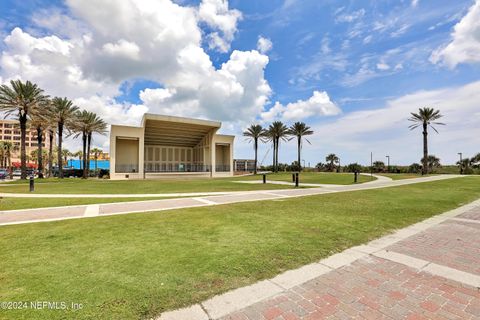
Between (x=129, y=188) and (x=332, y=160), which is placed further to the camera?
(x=332, y=160)

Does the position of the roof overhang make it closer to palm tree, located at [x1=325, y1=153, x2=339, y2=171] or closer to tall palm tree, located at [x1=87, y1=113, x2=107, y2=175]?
tall palm tree, located at [x1=87, y1=113, x2=107, y2=175]

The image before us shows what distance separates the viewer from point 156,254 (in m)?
4.38

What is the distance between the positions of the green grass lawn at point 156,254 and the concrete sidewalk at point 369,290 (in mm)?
268

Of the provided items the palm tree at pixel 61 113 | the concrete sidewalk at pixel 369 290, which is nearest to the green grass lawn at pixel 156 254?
the concrete sidewalk at pixel 369 290

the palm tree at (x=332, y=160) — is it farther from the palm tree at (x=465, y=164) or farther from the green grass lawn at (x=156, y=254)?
the green grass lawn at (x=156, y=254)

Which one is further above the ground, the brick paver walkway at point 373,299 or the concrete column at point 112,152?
the concrete column at point 112,152

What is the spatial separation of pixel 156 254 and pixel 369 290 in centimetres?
344

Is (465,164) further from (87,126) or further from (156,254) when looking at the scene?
(87,126)

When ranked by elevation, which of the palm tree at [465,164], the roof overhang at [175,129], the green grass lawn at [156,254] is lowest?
the green grass lawn at [156,254]

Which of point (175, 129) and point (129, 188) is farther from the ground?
point (175, 129)

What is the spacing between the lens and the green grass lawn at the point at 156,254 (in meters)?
2.99

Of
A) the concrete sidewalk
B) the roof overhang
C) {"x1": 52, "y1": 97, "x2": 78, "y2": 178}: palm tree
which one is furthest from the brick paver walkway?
{"x1": 52, "y1": 97, "x2": 78, "y2": 178}: palm tree

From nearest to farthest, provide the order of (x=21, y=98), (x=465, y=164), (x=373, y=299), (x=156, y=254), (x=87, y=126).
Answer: (x=373, y=299), (x=156, y=254), (x=21, y=98), (x=87, y=126), (x=465, y=164)

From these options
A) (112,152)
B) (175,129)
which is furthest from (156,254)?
(175,129)
